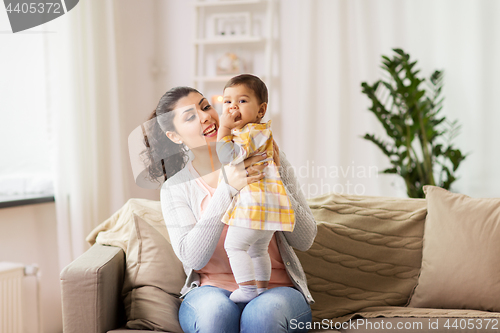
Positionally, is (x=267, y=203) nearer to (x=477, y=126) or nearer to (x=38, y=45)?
(x=38, y=45)

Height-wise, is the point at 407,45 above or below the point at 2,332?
above

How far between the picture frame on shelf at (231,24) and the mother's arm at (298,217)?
1891 mm

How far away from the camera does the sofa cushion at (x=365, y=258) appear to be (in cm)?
146

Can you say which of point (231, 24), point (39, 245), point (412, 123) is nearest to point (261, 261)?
point (39, 245)

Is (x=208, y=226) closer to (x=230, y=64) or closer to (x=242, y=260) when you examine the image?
(x=242, y=260)

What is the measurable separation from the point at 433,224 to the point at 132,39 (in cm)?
223

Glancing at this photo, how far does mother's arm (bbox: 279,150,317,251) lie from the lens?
3.91 ft

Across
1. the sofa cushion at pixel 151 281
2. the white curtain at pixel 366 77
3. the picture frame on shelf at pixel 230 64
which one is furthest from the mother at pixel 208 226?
the picture frame on shelf at pixel 230 64

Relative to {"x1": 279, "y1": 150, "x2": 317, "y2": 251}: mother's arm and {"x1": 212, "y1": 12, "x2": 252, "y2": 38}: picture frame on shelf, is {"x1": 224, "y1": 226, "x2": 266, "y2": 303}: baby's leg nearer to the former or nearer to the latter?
{"x1": 279, "y1": 150, "x2": 317, "y2": 251}: mother's arm

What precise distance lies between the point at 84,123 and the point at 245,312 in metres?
1.53

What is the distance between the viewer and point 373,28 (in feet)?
9.11

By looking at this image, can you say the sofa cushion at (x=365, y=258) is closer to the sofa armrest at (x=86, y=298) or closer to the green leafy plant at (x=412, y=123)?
the sofa armrest at (x=86, y=298)

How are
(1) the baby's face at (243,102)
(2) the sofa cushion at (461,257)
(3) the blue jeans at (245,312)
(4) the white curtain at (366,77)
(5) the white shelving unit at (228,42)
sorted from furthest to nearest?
(5) the white shelving unit at (228,42)
(4) the white curtain at (366,77)
(2) the sofa cushion at (461,257)
(1) the baby's face at (243,102)
(3) the blue jeans at (245,312)

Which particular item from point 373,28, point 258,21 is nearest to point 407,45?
point 373,28
